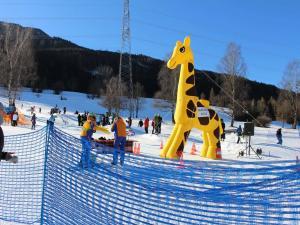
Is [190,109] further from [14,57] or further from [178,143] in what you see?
[14,57]

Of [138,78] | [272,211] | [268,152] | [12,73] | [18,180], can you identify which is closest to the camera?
[272,211]

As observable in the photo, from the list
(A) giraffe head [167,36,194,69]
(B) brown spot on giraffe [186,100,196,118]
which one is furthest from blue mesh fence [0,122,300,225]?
(A) giraffe head [167,36,194,69]

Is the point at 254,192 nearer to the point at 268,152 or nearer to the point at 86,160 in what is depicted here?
the point at 86,160

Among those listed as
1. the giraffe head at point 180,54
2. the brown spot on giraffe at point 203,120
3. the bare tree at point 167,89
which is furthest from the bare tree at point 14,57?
the brown spot on giraffe at point 203,120

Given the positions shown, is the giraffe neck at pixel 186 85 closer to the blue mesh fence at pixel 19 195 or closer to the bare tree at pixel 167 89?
the blue mesh fence at pixel 19 195

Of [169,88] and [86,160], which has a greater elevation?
[169,88]

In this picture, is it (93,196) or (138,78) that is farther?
(138,78)

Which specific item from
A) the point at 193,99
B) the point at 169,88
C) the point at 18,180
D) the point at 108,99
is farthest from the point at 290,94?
the point at 18,180

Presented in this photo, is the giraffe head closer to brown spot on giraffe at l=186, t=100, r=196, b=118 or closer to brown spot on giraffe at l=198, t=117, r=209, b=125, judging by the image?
brown spot on giraffe at l=186, t=100, r=196, b=118

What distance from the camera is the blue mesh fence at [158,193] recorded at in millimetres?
4441

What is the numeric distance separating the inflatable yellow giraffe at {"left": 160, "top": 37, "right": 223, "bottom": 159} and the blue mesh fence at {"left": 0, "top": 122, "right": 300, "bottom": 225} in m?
10.5

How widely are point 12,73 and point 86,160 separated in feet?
140

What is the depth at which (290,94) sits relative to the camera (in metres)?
59.8

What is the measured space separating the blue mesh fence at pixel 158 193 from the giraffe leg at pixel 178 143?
33.3ft
